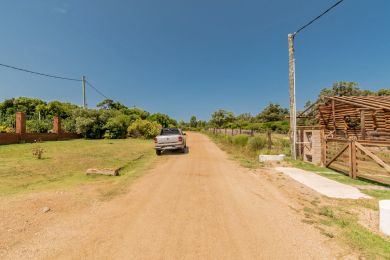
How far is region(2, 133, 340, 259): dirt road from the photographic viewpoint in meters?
3.10

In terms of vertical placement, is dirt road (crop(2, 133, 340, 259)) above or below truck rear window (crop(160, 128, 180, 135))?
below

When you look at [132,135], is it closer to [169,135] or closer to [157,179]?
[169,135]

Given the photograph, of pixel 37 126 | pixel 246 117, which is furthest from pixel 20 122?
pixel 246 117

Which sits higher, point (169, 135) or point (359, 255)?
point (169, 135)

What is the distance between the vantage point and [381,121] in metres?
15.4

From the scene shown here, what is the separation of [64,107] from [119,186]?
46.7m

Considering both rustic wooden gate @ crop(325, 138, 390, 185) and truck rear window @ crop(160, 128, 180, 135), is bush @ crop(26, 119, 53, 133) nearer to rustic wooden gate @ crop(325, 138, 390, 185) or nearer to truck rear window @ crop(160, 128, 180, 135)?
truck rear window @ crop(160, 128, 180, 135)

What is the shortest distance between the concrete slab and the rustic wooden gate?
1161mm

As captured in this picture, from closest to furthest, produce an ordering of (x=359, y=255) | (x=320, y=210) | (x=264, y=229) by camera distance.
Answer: (x=359, y=255)
(x=264, y=229)
(x=320, y=210)

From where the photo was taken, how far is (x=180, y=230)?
3758mm

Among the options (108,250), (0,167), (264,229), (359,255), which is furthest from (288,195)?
(0,167)

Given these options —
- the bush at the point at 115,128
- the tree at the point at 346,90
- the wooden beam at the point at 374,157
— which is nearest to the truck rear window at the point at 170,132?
the wooden beam at the point at 374,157

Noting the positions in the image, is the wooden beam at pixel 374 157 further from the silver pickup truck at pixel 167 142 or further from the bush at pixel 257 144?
the silver pickup truck at pixel 167 142

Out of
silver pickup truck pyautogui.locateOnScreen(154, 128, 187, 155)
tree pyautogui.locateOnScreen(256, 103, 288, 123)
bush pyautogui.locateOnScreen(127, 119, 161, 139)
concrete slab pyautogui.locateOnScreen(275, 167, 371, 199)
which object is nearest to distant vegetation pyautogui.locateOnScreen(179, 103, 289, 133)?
tree pyautogui.locateOnScreen(256, 103, 288, 123)
